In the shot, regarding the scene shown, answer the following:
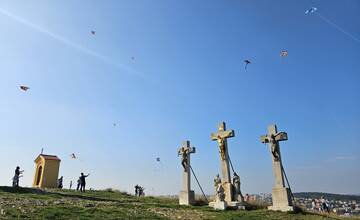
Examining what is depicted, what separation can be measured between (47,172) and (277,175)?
2591 cm

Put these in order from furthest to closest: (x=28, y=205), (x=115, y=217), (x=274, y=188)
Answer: (x=274, y=188)
(x=28, y=205)
(x=115, y=217)

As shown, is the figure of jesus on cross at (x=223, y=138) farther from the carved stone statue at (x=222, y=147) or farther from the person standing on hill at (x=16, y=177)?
the person standing on hill at (x=16, y=177)

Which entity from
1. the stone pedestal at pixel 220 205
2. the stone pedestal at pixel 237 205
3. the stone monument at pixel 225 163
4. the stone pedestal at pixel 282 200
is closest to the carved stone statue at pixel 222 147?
the stone monument at pixel 225 163

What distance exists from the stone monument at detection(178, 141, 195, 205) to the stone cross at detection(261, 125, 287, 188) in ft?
18.9

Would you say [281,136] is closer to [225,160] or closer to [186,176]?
[225,160]

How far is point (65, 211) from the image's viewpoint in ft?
38.8

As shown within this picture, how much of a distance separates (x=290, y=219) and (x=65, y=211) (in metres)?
10.1

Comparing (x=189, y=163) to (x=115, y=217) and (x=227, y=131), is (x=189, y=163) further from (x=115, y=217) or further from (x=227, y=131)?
(x=115, y=217)

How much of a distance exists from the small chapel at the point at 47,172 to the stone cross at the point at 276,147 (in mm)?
24838

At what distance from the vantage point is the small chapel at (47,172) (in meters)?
32.9

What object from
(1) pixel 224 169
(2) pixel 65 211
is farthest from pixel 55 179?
(2) pixel 65 211

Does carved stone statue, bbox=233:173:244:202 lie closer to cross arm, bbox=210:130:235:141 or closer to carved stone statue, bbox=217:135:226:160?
carved stone statue, bbox=217:135:226:160

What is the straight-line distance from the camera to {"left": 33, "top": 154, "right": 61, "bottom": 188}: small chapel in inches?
1296

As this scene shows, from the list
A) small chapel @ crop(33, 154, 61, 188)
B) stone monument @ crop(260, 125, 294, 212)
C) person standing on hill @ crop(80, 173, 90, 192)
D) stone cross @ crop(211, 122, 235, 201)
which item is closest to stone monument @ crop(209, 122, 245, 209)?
stone cross @ crop(211, 122, 235, 201)
